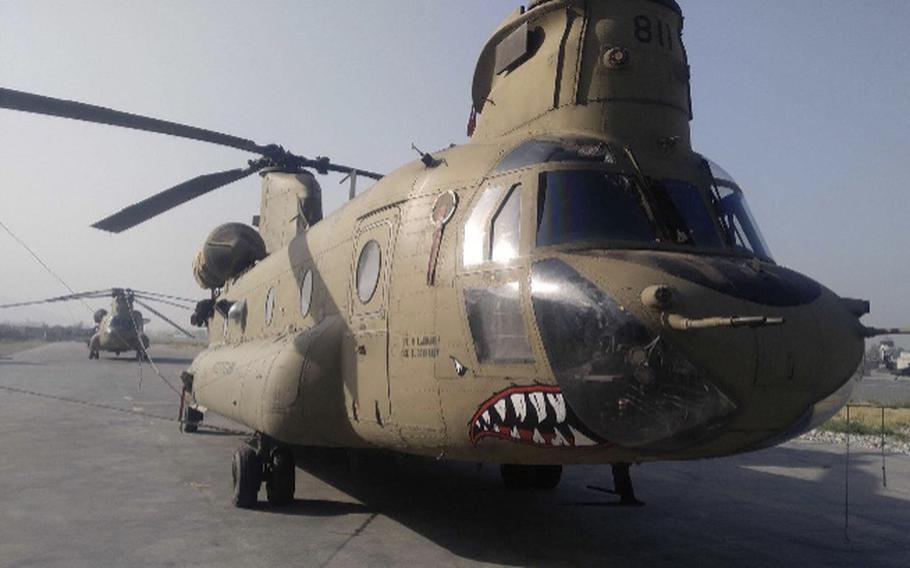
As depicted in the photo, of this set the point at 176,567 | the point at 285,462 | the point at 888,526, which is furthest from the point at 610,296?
the point at 888,526

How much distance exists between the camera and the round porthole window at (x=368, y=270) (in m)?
7.00

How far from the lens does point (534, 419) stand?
5.04 meters

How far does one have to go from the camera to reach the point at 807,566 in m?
6.66

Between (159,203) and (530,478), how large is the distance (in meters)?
7.02

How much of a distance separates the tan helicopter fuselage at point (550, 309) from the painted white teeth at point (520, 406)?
0.02 meters

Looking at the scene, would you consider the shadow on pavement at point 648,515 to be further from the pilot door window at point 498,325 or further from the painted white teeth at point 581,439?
the pilot door window at point 498,325

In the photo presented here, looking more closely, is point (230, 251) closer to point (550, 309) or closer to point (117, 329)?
point (550, 309)

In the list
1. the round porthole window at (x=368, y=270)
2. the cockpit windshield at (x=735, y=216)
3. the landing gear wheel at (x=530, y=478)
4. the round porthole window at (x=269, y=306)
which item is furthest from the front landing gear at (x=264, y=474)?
the cockpit windshield at (x=735, y=216)

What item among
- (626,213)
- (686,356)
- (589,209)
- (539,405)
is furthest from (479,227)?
(686,356)

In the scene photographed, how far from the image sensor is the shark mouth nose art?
15.9ft

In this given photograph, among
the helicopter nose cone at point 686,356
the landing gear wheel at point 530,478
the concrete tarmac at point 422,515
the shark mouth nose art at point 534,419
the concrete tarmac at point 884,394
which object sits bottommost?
the concrete tarmac at point 422,515

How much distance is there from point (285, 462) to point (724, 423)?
551cm

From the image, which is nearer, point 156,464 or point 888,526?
point 888,526

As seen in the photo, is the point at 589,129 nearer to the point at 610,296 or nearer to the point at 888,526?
the point at 610,296
